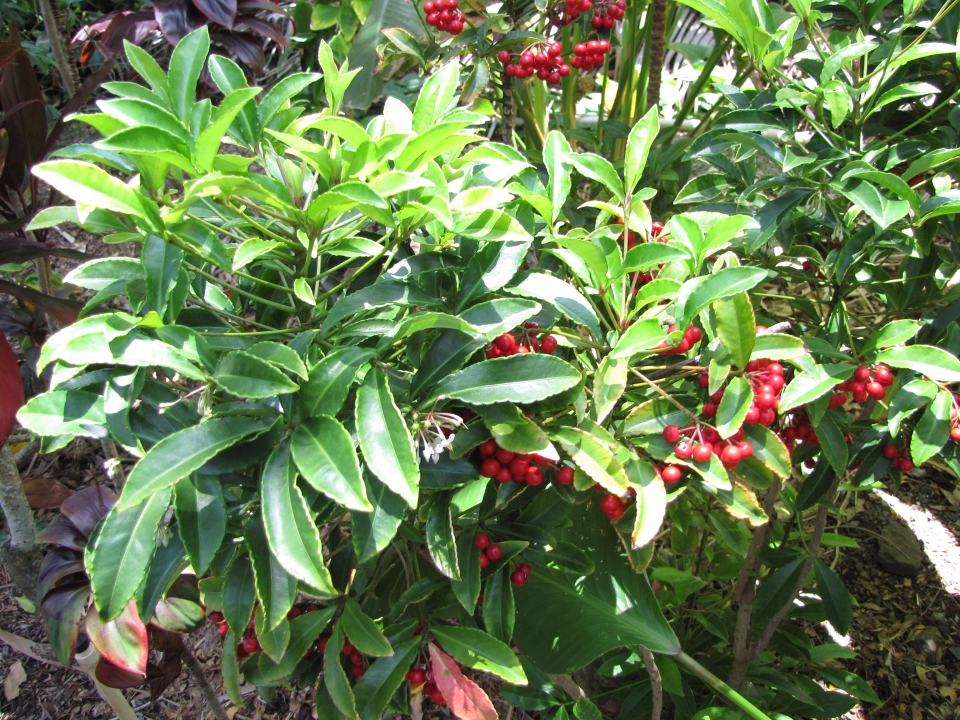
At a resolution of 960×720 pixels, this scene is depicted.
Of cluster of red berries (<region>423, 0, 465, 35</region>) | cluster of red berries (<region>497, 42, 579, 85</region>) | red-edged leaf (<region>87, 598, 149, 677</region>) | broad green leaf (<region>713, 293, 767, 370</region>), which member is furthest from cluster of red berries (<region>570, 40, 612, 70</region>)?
red-edged leaf (<region>87, 598, 149, 677</region>)

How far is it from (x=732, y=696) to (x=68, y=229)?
3148mm

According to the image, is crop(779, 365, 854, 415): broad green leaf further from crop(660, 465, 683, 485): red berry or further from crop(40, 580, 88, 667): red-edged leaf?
crop(40, 580, 88, 667): red-edged leaf

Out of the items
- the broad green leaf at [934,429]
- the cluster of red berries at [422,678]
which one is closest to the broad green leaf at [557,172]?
the broad green leaf at [934,429]

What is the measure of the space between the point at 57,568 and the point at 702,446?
1249 millimetres

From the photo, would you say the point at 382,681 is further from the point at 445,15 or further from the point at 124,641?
the point at 445,15

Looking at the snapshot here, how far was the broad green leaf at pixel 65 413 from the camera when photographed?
806mm

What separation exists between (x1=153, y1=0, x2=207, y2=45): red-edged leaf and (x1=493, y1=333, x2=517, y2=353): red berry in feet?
4.87

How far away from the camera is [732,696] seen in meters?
1.23

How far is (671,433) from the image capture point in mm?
875

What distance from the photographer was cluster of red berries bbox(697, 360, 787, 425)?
0.87m

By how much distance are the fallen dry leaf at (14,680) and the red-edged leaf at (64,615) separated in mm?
802

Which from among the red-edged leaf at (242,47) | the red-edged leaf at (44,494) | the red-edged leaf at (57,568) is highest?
the red-edged leaf at (242,47)

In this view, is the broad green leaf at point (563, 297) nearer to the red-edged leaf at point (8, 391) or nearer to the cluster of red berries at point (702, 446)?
the cluster of red berries at point (702, 446)

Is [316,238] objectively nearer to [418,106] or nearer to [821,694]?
[418,106]
